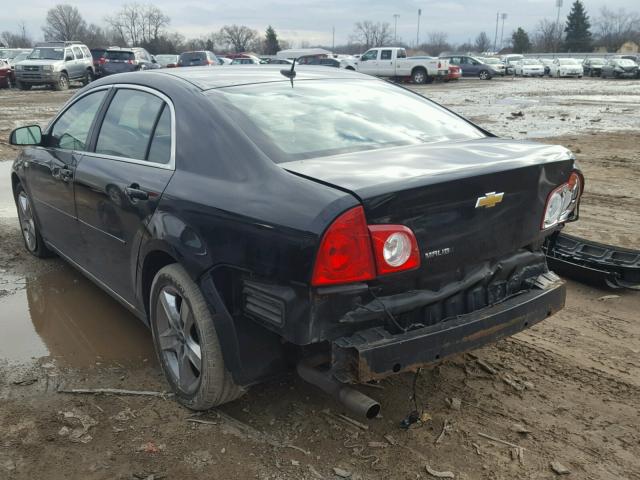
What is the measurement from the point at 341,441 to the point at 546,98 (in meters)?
23.1

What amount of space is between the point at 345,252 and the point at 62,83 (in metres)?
27.9

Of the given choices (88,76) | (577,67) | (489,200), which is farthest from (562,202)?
(577,67)

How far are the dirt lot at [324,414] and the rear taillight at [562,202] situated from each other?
0.88m

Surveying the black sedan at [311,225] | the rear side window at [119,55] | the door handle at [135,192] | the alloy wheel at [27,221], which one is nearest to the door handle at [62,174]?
the black sedan at [311,225]

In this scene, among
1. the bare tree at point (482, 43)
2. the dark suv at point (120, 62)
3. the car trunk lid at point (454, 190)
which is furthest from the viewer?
the bare tree at point (482, 43)

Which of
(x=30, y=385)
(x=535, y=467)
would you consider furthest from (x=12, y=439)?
(x=535, y=467)

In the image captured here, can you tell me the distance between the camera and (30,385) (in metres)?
3.39

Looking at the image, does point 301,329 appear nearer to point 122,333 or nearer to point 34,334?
point 122,333

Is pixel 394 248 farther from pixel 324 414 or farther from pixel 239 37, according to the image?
pixel 239 37

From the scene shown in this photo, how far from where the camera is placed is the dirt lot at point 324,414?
8.73 feet

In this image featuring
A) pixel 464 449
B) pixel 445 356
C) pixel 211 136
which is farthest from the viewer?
pixel 211 136

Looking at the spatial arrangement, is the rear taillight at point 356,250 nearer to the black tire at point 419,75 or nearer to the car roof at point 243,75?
the car roof at point 243,75

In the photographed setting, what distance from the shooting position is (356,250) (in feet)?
7.62

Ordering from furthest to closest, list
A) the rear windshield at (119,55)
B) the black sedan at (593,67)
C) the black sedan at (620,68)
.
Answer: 1. the black sedan at (593,67)
2. the black sedan at (620,68)
3. the rear windshield at (119,55)
